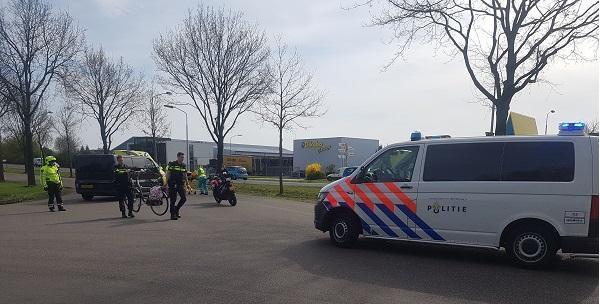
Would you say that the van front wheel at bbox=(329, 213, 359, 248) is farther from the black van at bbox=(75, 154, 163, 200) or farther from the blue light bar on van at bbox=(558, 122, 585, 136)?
the black van at bbox=(75, 154, 163, 200)

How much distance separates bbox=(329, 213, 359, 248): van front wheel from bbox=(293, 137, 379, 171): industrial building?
54.8m

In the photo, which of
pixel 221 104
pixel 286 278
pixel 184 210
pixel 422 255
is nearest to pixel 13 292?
pixel 286 278

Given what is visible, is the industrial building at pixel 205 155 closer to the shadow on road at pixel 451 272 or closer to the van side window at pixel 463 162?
the shadow on road at pixel 451 272

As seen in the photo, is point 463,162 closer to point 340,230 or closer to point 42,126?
point 340,230

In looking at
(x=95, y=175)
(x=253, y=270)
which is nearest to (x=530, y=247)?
(x=253, y=270)

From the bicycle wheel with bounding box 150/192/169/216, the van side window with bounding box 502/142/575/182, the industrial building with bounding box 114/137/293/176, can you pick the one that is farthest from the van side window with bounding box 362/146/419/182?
the industrial building with bounding box 114/137/293/176

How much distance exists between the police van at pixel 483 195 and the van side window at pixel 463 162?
15 mm

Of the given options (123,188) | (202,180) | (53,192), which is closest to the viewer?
(123,188)

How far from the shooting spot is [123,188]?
13.6 m

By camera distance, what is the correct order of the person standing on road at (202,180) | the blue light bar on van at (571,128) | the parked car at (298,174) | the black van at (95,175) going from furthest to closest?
the parked car at (298,174)
the person standing on road at (202,180)
the black van at (95,175)
the blue light bar on van at (571,128)

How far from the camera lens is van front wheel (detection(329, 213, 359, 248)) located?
871cm

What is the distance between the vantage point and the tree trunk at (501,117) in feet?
48.5

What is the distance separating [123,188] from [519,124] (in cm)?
1356

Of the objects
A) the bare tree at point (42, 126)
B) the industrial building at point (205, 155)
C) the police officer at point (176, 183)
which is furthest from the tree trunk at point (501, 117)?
the bare tree at point (42, 126)
